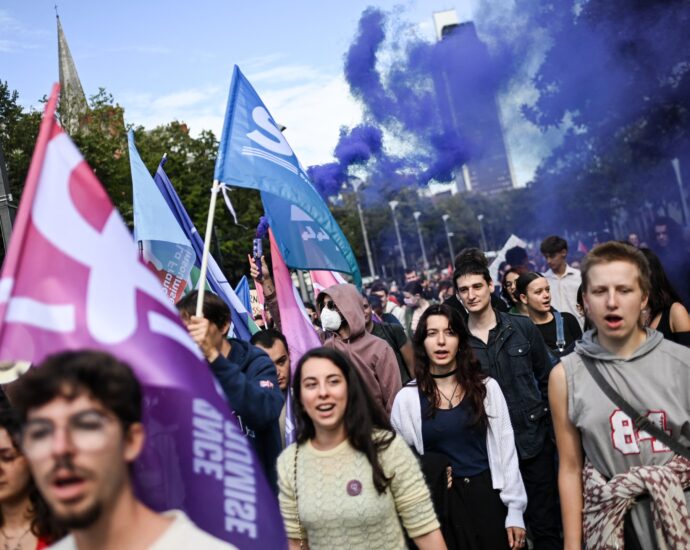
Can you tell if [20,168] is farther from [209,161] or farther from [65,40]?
[65,40]

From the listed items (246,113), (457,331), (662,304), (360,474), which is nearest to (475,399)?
(457,331)

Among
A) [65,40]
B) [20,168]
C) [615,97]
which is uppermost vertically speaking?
[65,40]

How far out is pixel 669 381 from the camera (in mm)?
3389

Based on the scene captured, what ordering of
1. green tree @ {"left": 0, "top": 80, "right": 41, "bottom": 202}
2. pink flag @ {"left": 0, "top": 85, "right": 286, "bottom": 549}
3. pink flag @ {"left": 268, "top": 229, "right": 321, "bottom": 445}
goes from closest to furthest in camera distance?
1. pink flag @ {"left": 0, "top": 85, "right": 286, "bottom": 549}
2. pink flag @ {"left": 268, "top": 229, "right": 321, "bottom": 445}
3. green tree @ {"left": 0, "top": 80, "right": 41, "bottom": 202}

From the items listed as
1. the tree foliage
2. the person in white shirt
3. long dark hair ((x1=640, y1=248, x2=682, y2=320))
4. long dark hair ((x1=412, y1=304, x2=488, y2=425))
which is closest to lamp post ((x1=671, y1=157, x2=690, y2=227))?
the tree foliage

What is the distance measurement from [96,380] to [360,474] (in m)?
1.79

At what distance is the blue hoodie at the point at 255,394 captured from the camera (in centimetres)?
383

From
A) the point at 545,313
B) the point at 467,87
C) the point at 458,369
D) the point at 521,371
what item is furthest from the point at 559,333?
the point at 467,87

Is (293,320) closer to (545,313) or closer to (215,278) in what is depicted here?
(215,278)

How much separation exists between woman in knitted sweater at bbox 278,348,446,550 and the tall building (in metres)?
23.9

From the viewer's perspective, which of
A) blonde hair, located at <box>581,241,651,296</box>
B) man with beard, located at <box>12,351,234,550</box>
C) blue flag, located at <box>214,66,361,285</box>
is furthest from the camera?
blue flag, located at <box>214,66,361,285</box>

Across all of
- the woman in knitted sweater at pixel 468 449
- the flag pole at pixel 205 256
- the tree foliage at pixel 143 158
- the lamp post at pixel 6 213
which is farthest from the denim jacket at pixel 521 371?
the tree foliage at pixel 143 158

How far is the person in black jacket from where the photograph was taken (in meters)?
5.47

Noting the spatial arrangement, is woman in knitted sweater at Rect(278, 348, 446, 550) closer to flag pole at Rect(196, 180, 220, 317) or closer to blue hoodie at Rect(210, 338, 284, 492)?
blue hoodie at Rect(210, 338, 284, 492)
